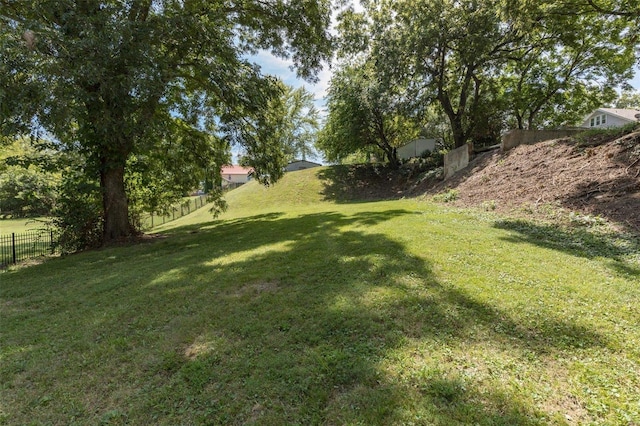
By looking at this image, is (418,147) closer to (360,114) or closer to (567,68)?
(360,114)

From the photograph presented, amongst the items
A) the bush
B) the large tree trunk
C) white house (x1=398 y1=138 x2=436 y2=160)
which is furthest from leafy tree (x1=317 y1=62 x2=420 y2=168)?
the bush

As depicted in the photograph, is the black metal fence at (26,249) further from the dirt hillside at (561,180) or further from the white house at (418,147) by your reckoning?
the white house at (418,147)

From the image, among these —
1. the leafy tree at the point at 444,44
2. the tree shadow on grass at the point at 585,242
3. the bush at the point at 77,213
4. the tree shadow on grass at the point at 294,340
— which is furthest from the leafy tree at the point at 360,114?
the tree shadow on grass at the point at 294,340

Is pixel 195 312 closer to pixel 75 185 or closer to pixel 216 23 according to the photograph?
pixel 75 185

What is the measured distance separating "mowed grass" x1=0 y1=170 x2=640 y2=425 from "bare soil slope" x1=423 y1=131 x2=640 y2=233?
1.76 m

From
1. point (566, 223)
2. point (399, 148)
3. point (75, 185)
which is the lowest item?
point (566, 223)

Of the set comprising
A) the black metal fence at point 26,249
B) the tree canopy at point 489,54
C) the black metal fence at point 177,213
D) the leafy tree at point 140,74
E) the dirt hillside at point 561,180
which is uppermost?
the tree canopy at point 489,54

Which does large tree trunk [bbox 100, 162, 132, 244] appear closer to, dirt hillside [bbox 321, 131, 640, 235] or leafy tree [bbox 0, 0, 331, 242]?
leafy tree [bbox 0, 0, 331, 242]

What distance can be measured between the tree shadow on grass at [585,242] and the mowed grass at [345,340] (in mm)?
55

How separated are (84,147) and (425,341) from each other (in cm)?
1017

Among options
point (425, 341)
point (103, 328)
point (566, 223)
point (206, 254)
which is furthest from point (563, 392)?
point (206, 254)

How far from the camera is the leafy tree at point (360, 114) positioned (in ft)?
61.9

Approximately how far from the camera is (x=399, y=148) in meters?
29.0

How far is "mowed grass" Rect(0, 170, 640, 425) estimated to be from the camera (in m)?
2.29
